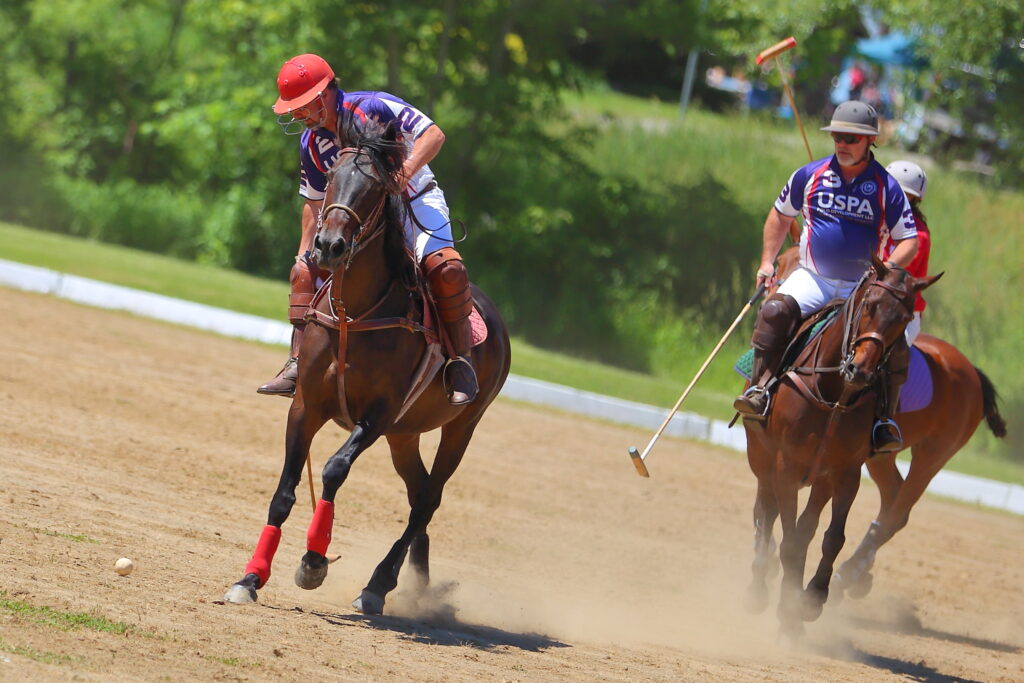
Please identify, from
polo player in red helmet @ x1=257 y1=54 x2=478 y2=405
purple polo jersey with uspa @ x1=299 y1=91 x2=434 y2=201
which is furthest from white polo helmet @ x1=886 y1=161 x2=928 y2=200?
purple polo jersey with uspa @ x1=299 y1=91 x2=434 y2=201

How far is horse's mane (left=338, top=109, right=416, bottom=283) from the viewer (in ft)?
18.9

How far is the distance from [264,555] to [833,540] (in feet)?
11.2

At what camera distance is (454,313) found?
6465 mm

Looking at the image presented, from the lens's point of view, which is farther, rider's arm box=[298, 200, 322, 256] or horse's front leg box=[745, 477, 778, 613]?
horse's front leg box=[745, 477, 778, 613]

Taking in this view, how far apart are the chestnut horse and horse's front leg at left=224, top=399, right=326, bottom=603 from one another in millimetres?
3870

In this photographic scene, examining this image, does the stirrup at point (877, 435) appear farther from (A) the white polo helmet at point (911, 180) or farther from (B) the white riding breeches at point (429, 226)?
(B) the white riding breeches at point (429, 226)

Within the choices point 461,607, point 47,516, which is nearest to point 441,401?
point 461,607

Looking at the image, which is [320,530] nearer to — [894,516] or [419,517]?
[419,517]

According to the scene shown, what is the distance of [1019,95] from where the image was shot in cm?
1825

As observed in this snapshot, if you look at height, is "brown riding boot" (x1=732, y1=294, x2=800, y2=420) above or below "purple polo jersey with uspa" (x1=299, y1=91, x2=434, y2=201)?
below

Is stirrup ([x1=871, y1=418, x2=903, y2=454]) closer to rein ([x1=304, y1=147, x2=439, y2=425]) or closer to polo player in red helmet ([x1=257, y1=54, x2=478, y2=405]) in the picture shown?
polo player in red helmet ([x1=257, y1=54, x2=478, y2=405])

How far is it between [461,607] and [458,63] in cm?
1464

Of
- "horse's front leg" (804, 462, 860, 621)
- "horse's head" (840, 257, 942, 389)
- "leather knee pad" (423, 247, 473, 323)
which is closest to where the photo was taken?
"leather knee pad" (423, 247, 473, 323)

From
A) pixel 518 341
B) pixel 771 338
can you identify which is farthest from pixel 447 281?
pixel 518 341
